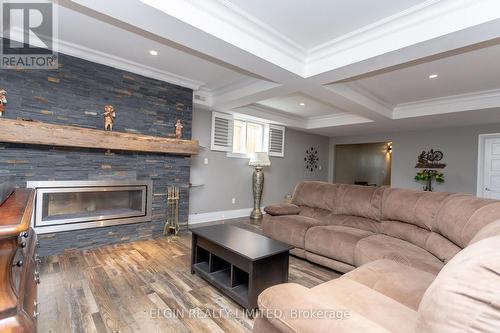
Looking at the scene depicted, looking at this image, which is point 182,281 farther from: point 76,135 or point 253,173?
point 253,173

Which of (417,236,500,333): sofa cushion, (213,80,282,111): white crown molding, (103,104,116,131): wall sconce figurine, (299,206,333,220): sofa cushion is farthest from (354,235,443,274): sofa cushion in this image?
(103,104,116,131): wall sconce figurine

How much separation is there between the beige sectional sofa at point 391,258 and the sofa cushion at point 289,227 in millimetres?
13

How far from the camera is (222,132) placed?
5215 mm

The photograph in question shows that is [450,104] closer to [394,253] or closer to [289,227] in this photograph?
[394,253]

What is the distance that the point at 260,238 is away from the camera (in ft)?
7.80

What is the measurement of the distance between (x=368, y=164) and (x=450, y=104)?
595cm

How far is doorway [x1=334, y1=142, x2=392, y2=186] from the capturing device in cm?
920

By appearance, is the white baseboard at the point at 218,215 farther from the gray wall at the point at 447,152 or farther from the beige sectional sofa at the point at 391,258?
the gray wall at the point at 447,152

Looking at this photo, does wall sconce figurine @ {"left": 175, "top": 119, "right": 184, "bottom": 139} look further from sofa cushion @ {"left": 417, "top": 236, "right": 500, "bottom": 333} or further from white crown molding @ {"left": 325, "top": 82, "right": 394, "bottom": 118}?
sofa cushion @ {"left": 417, "top": 236, "right": 500, "bottom": 333}

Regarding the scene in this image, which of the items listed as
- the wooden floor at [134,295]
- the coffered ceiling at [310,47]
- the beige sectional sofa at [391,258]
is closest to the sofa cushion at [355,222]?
the beige sectional sofa at [391,258]

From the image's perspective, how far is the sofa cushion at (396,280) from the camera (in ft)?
4.63

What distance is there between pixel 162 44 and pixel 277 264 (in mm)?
2704

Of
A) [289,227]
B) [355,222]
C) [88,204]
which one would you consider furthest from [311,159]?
[88,204]

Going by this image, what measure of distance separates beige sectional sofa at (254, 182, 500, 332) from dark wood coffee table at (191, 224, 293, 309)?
60 centimetres
